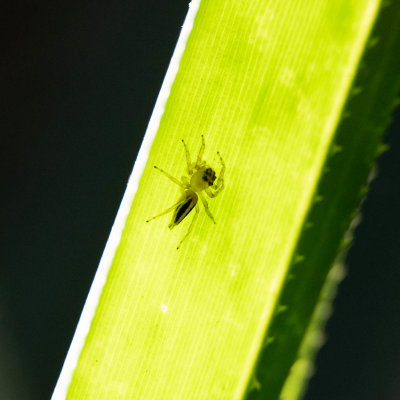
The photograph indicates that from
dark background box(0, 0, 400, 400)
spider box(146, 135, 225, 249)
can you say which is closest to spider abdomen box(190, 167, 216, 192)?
spider box(146, 135, 225, 249)

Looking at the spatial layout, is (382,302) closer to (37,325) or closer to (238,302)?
(238,302)

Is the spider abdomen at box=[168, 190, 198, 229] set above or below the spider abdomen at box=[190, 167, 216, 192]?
below

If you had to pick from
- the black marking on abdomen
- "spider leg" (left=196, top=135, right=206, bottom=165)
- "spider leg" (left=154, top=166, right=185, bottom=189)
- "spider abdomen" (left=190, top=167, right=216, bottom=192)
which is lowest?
the black marking on abdomen

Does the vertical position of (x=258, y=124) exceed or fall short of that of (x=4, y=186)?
it exceeds it

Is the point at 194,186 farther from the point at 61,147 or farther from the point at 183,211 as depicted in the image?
the point at 61,147

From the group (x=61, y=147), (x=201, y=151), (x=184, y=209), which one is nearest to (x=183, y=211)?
(x=184, y=209)

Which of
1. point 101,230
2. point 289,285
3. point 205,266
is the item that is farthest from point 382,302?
point 101,230

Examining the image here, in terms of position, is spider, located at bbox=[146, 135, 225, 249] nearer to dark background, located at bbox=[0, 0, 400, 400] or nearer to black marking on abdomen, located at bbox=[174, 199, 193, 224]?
black marking on abdomen, located at bbox=[174, 199, 193, 224]
